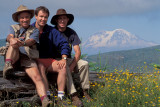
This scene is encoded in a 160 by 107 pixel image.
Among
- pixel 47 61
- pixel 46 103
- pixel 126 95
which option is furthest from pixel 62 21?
pixel 126 95

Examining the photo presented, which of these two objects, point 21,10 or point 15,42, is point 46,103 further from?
point 21,10

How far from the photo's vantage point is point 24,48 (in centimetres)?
533

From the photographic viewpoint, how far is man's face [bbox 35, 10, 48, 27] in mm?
5574

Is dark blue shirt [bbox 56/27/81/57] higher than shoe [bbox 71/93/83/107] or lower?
higher

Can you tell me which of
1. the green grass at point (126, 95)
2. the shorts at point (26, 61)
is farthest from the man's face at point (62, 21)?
the green grass at point (126, 95)

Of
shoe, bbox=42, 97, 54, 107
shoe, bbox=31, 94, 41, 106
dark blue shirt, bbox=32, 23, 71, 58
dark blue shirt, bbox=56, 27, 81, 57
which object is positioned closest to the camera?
shoe, bbox=42, 97, 54, 107

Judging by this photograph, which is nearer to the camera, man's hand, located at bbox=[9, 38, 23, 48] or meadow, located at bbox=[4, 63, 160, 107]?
man's hand, located at bbox=[9, 38, 23, 48]

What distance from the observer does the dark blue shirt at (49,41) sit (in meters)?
5.89

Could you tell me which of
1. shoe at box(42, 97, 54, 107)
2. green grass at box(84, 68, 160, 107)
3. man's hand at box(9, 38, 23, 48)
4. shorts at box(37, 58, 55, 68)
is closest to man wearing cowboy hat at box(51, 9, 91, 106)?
green grass at box(84, 68, 160, 107)

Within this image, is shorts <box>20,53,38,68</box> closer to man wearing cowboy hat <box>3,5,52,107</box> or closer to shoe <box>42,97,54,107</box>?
man wearing cowboy hat <box>3,5,52,107</box>

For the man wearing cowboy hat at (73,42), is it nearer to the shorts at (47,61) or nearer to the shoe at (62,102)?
the shorts at (47,61)

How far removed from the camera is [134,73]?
7.77 m

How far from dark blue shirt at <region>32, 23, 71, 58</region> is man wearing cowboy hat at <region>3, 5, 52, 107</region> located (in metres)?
0.44

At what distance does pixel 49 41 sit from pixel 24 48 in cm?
78
